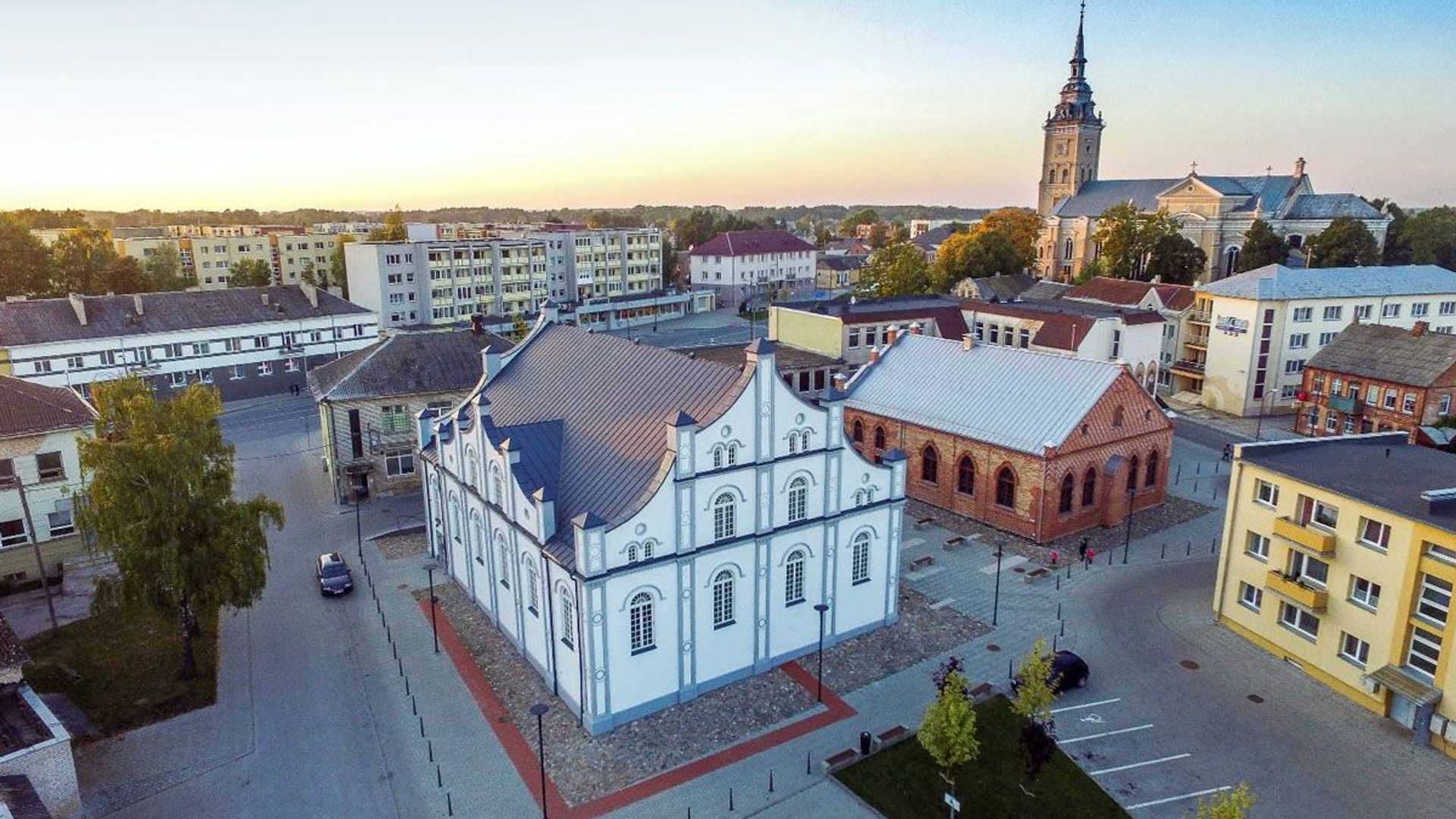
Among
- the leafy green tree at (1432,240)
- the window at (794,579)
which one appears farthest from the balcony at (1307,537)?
the leafy green tree at (1432,240)

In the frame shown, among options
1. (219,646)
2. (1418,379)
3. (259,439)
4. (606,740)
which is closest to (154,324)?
(259,439)

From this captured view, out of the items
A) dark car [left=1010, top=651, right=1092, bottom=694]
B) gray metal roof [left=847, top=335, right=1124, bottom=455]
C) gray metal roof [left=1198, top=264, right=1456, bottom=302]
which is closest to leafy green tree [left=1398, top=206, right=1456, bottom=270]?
gray metal roof [left=1198, top=264, right=1456, bottom=302]

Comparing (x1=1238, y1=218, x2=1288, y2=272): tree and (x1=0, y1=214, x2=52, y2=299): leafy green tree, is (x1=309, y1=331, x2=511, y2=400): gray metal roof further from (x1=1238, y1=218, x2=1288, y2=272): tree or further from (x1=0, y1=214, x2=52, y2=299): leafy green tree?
(x1=1238, y1=218, x2=1288, y2=272): tree

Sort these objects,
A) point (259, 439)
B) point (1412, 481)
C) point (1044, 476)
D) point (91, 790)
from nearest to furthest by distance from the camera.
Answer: point (91, 790), point (1412, 481), point (1044, 476), point (259, 439)

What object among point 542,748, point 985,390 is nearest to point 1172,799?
point 542,748

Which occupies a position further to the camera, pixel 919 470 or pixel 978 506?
pixel 919 470

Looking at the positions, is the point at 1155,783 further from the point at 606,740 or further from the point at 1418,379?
the point at 1418,379

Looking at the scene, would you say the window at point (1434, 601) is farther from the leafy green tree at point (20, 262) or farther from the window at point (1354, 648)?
the leafy green tree at point (20, 262)
